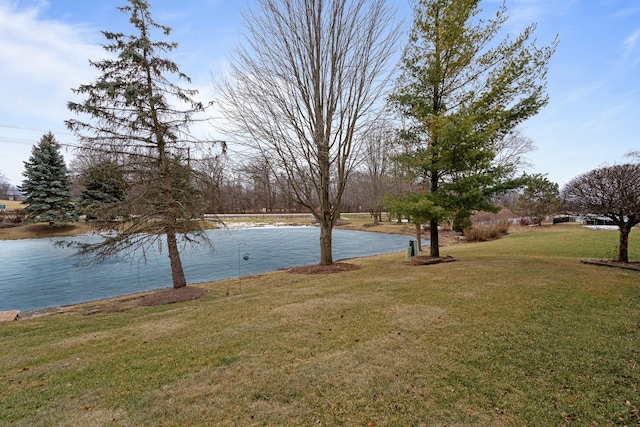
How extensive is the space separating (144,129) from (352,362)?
8.32 meters

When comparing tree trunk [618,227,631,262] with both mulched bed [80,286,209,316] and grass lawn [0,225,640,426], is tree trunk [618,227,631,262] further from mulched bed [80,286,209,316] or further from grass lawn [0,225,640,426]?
mulched bed [80,286,209,316]

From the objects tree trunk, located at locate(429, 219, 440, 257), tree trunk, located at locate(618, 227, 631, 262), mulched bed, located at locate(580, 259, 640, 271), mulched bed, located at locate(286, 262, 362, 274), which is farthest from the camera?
tree trunk, located at locate(429, 219, 440, 257)

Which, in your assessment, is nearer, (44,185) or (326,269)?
(326,269)

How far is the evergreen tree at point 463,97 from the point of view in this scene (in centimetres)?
828

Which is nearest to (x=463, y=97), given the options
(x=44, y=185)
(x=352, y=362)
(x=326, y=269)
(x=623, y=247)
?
(x=623, y=247)

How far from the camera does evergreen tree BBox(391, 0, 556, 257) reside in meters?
8.28

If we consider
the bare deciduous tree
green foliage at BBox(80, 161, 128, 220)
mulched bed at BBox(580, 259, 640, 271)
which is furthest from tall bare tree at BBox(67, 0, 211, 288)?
mulched bed at BBox(580, 259, 640, 271)

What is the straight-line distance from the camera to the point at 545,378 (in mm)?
2830

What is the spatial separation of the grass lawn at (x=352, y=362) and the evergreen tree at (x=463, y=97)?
3.59 m

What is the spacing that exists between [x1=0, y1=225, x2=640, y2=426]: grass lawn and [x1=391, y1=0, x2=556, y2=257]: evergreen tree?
11.8 ft

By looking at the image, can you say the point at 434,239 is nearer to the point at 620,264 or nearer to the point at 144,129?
the point at 620,264

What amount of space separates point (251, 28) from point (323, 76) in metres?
2.81

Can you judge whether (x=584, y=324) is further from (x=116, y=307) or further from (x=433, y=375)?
(x=116, y=307)

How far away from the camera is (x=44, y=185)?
26.9 meters
